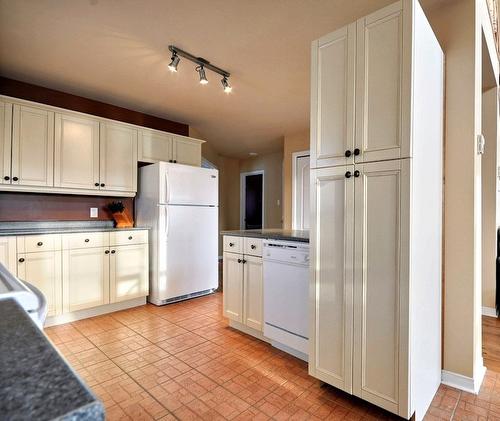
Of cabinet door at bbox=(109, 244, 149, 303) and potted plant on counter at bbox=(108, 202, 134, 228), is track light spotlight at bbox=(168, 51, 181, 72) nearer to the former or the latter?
potted plant on counter at bbox=(108, 202, 134, 228)

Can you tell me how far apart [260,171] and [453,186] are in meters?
5.01

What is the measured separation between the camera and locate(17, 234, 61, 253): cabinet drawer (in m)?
2.63

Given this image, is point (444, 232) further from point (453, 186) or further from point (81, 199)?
point (81, 199)

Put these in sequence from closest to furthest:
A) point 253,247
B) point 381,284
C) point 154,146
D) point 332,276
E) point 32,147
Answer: point 381,284
point 332,276
point 253,247
point 32,147
point 154,146

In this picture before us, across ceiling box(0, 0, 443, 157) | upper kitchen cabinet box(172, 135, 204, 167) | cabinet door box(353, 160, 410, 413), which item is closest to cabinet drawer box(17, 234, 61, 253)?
ceiling box(0, 0, 443, 157)

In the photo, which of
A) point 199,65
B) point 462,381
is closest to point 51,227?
point 199,65

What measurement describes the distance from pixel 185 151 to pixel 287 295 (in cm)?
265

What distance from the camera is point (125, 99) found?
3.43 metres

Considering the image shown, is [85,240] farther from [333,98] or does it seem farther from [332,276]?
[333,98]

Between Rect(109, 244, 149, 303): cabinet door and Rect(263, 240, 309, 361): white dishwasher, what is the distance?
173 centimetres

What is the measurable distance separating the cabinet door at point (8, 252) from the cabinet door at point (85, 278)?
39cm

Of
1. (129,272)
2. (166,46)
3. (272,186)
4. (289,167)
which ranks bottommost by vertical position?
(129,272)

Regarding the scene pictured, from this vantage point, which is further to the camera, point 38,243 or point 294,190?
point 294,190

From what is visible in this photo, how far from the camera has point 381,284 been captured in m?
1.52
